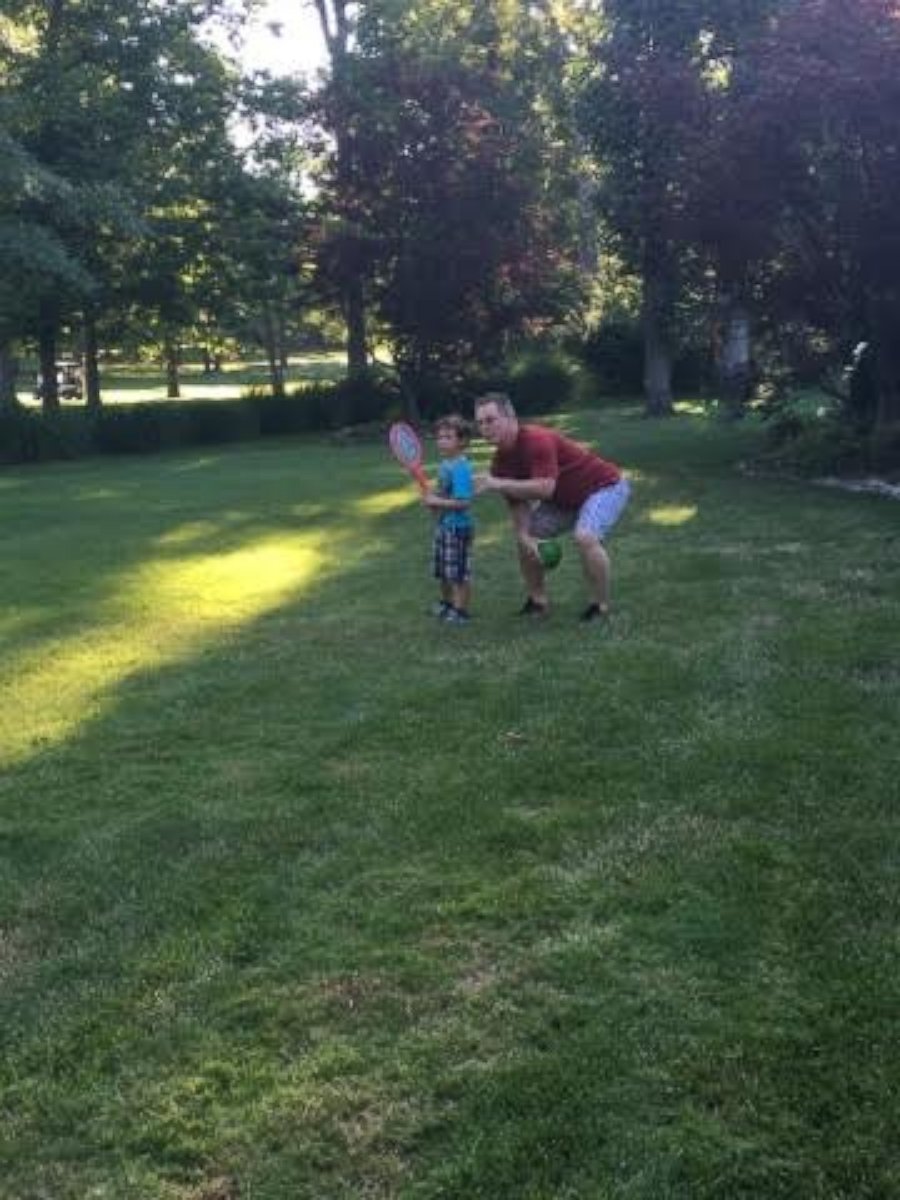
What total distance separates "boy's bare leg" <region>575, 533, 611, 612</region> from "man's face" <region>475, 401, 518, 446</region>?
685mm

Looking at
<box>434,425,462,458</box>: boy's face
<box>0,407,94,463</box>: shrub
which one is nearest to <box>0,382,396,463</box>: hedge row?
<box>0,407,94,463</box>: shrub

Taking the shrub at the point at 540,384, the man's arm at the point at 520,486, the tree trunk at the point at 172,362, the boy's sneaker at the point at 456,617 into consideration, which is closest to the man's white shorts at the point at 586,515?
the man's arm at the point at 520,486

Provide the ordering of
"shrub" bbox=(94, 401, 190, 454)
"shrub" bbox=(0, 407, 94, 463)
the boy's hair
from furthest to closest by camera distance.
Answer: "shrub" bbox=(94, 401, 190, 454) < "shrub" bbox=(0, 407, 94, 463) < the boy's hair

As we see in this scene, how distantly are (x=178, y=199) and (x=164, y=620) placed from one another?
2018 centimetres

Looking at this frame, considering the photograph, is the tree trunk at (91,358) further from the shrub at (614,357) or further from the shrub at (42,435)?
the shrub at (614,357)

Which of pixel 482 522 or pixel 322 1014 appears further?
pixel 482 522

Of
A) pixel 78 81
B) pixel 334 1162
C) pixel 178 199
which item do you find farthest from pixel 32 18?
pixel 334 1162

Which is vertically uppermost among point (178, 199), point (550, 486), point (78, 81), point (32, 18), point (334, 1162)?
point (32, 18)

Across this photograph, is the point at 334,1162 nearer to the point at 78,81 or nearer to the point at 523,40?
the point at 78,81

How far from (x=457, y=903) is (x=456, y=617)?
4099mm

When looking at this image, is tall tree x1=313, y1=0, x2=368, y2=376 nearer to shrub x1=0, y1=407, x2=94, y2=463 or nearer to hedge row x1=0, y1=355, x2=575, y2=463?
hedge row x1=0, y1=355, x2=575, y2=463

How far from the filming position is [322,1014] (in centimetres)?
327

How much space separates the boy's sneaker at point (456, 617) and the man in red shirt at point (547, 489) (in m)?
0.39

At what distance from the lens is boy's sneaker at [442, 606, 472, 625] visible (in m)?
7.82
